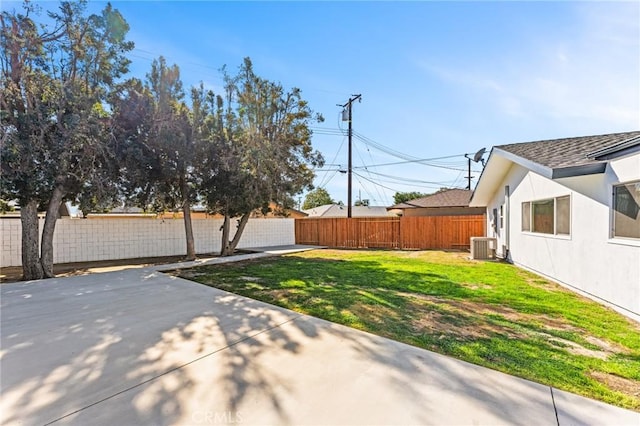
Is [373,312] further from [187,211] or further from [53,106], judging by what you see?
[187,211]

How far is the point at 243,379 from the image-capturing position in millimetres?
2791

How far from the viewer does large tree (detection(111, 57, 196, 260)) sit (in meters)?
8.73

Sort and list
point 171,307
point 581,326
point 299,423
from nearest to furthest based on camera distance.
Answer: point 299,423 → point 581,326 → point 171,307

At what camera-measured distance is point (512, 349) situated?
350 centimetres

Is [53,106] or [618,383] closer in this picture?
[618,383]

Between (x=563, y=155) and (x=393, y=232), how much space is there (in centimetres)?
1040

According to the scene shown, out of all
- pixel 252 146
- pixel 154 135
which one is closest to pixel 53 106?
pixel 154 135

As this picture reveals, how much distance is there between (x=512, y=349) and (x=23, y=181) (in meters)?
10.1

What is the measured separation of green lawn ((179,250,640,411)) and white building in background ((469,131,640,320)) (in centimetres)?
43

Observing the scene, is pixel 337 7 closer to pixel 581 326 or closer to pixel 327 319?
pixel 327 319

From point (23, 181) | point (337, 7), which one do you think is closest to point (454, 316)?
point (337, 7)

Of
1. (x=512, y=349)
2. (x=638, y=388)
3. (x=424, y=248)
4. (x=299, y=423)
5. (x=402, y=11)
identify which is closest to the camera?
(x=299, y=423)

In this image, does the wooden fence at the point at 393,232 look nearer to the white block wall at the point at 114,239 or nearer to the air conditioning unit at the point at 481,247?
the air conditioning unit at the point at 481,247

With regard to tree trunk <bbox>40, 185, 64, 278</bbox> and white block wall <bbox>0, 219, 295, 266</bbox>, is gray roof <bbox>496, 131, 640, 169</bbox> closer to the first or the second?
tree trunk <bbox>40, 185, 64, 278</bbox>
